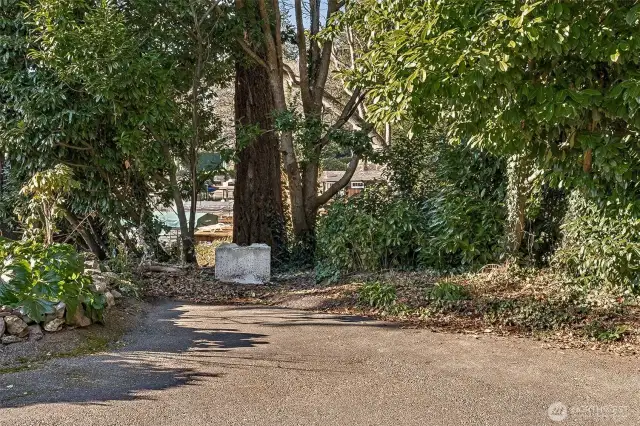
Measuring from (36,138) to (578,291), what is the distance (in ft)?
22.3

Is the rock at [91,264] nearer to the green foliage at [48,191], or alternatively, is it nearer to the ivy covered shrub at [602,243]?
the green foliage at [48,191]

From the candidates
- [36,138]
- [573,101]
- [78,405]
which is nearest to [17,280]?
[78,405]

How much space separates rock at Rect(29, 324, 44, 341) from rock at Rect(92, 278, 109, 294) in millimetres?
687

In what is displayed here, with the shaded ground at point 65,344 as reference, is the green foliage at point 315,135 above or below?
above

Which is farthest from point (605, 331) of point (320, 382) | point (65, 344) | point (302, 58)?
point (302, 58)

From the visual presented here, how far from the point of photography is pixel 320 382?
3576 mm

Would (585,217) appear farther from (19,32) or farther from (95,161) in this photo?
(19,32)

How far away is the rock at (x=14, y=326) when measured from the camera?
13.6 ft

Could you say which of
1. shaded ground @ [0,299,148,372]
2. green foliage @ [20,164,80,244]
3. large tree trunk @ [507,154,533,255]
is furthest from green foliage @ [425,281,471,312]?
green foliage @ [20,164,80,244]

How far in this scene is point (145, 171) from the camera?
7543mm

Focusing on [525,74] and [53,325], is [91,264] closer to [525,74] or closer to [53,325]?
[53,325]

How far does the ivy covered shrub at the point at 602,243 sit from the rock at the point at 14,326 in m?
5.31

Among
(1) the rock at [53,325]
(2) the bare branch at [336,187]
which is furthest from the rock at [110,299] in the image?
(2) the bare branch at [336,187]

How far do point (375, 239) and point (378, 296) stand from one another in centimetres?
148
